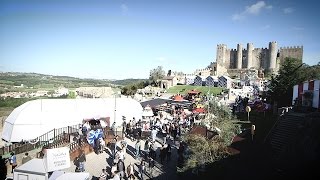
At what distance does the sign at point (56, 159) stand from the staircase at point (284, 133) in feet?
35.4

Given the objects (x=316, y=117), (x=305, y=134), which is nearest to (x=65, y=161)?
(x=305, y=134)

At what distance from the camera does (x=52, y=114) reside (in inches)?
834

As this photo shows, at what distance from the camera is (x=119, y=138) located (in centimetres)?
1933

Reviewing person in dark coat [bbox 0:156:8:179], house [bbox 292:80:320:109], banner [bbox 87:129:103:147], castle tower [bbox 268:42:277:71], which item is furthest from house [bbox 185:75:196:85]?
person in dark coat [bbox 0:156:8:179]

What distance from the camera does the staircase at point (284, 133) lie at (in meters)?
15.2

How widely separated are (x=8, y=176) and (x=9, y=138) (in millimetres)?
6904

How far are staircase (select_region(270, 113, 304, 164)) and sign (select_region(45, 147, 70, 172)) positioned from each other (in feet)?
35.4

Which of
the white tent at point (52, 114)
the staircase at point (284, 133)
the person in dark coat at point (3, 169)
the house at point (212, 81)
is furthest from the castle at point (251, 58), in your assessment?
the person in dark coat at point (3, 169)

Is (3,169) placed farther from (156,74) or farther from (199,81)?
(156,74)

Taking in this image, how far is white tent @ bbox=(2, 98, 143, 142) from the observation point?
779 inches

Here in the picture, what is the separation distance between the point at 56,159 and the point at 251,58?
8365 centimetres

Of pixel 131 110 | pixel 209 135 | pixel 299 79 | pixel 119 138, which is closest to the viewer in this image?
pixel 209 135

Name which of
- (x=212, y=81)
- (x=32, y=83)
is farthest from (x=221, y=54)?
(x=32, y=83)

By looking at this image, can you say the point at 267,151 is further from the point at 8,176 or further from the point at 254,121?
the point at 8,176
